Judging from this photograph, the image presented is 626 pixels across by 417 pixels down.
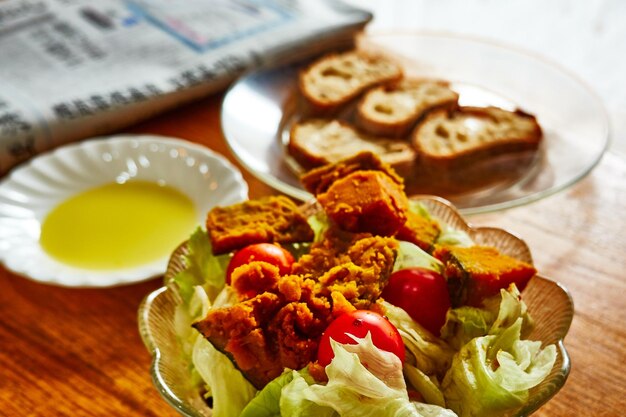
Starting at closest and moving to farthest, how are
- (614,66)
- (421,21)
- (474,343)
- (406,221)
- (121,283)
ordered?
(474,343)
(406,221)
(121,283)
(614,66)
(421,21)

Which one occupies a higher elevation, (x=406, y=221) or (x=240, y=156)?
(x=406, y=221)

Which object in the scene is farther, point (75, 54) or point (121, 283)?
point (75, 54)

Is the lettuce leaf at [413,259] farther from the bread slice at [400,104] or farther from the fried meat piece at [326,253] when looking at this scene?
the bread slice at [400,104]

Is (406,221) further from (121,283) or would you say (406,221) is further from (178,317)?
(121,283)

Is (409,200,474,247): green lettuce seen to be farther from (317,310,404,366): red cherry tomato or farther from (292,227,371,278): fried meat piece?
(317,310,404,366): red cherry tomato

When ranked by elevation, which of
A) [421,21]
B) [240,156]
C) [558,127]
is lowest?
[421,21]

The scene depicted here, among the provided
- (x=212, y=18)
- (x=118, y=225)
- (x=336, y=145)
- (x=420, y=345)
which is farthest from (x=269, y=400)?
(x=212, y=18)

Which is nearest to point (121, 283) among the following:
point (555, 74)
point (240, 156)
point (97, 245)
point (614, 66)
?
point (97, 245)
